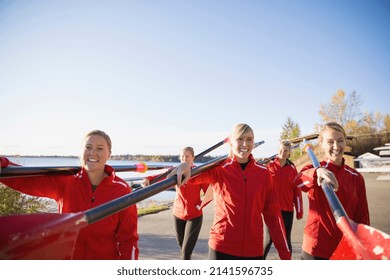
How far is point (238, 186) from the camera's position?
253 centimetres

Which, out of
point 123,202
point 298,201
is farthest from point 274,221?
point 298,201

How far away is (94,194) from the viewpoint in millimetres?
2109

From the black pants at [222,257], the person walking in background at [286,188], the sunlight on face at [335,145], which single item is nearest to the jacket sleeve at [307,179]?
the sunlight on face at [335,145]

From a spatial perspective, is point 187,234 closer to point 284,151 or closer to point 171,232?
point 284,151

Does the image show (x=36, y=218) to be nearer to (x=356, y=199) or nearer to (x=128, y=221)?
(x=128, y=221)

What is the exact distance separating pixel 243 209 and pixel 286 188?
270 cm

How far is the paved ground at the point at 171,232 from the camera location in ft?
15.8

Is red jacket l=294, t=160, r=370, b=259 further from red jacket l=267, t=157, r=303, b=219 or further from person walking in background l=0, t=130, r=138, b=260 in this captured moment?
red jacket l=267, t=157, r=303, b=219

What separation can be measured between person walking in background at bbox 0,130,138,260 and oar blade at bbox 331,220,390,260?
4.77 feet

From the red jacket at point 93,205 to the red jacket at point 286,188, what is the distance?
3392mm

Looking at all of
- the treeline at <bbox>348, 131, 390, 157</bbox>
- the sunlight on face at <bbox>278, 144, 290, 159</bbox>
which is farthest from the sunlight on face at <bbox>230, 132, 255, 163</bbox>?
the treeline at <bbox>348, 131, 390, 157</bbox>

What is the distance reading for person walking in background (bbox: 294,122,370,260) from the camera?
7.72 ft
